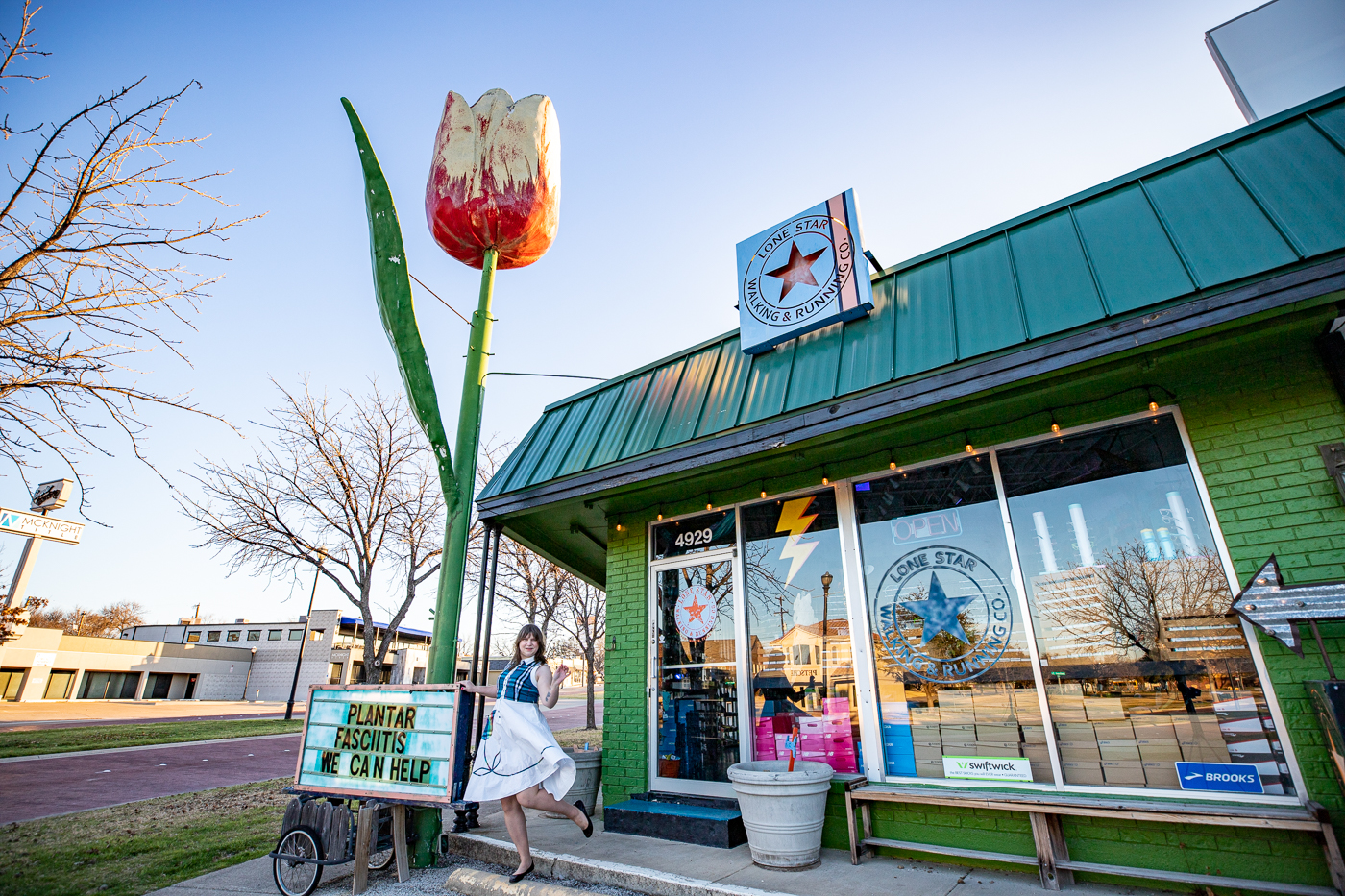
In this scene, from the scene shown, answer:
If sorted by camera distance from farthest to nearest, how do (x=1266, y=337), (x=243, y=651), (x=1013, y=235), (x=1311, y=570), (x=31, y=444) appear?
(x=243, y=651), (x=1013, y=235), (x=31, y=444), (x=1266, y=337), (x=1311, y=570)

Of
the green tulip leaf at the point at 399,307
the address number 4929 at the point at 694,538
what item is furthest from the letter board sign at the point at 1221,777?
the green tulip leaf at the point at 399,307

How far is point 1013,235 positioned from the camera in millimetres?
4949

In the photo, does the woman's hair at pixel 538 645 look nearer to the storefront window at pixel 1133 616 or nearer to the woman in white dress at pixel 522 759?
the woman in white dress at pixel 522 759

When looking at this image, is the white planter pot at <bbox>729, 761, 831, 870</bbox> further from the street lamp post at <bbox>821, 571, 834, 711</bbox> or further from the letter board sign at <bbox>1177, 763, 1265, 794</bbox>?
the letter board sign at <bbox>1177, 763, 1265, 794</bbox>

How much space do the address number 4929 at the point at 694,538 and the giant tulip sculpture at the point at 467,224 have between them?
225cm

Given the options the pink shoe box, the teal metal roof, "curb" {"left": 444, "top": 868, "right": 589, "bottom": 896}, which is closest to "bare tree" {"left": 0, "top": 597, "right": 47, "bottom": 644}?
"curb" {"left": 444, "top": 868, "right": 589, "bottom": 896}

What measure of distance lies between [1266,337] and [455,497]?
21.2 feet

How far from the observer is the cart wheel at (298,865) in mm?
4609

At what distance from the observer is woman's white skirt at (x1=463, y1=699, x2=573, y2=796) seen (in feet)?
15.0

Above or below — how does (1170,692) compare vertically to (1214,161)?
below

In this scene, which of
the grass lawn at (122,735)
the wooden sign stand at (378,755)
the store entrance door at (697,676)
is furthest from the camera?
the grass lawn at (122,735)

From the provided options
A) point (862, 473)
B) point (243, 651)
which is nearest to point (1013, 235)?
point (862, 473)

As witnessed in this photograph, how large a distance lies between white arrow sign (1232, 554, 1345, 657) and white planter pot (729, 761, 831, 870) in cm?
294

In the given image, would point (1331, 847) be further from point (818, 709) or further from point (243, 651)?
point (243, 651)
